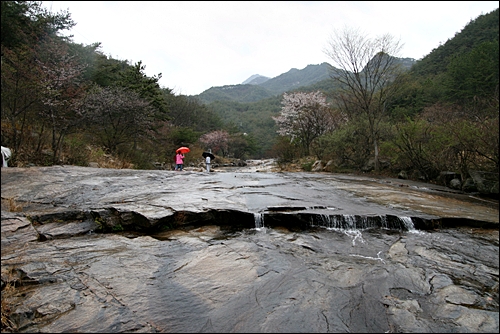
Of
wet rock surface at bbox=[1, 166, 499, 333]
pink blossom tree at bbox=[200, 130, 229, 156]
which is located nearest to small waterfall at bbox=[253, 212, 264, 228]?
wet rock surface at bbox=[1, 166, 499, 333]

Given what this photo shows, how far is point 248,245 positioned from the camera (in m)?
4.34

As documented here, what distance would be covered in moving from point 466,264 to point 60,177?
8982 mm

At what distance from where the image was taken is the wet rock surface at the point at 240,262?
2541 millimetres

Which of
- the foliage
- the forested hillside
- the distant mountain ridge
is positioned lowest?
the forested hillside

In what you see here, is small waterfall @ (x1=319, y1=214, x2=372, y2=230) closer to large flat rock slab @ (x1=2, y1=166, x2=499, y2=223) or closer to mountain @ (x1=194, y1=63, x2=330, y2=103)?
large flat rock slab @ (x1=2, y1=166, x2=499, y2=223)

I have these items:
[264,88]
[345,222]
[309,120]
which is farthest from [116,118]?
[264,88]

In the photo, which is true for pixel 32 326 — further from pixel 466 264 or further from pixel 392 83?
pixel 392 83

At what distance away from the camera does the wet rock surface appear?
100 inches

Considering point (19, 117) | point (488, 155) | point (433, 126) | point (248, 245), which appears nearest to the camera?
point (248, 245)

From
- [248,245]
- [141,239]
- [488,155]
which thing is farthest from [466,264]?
[488,155]

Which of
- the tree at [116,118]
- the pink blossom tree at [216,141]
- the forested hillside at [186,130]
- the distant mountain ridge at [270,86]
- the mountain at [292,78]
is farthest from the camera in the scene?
the mountain at [292,78]

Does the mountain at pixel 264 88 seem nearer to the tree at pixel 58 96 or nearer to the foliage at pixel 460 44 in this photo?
the foliage at pixel 460 44

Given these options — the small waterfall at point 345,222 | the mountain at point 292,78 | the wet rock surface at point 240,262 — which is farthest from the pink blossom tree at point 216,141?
the mountain at point 292,78

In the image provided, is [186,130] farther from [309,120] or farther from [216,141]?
[216,141]
